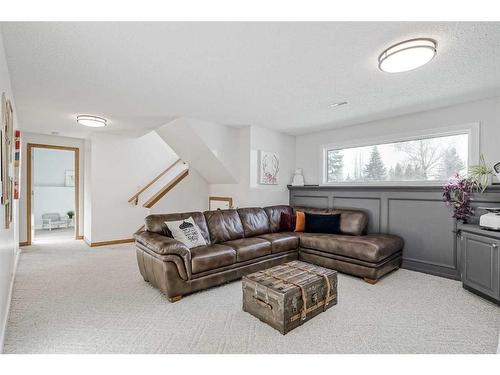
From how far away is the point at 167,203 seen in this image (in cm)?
529

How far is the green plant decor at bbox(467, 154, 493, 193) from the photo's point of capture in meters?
2.87

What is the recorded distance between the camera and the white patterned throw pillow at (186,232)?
9.61 feet

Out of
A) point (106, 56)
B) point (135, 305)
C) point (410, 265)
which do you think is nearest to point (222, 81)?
point (106, 56)

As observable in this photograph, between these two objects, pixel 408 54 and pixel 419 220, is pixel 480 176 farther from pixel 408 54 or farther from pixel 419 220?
pixel 408 54

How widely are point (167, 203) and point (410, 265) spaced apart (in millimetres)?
4548

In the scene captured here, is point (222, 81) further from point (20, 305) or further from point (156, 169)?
point (156, 169)

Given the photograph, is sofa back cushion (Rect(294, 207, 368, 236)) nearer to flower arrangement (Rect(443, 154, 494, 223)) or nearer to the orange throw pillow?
the orange throw pillow

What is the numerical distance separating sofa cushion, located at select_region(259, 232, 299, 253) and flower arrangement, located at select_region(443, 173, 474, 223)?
204 cm

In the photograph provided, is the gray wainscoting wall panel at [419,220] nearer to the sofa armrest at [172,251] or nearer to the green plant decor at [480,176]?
the green plant decor at [480,176]

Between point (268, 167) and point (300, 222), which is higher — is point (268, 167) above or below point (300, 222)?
above

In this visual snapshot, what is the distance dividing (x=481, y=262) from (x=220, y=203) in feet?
13.3

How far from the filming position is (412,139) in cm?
370

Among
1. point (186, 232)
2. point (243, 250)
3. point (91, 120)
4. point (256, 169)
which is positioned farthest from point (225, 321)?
point (91, 120)

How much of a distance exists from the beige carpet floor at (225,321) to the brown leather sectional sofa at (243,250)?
7.1 inches
